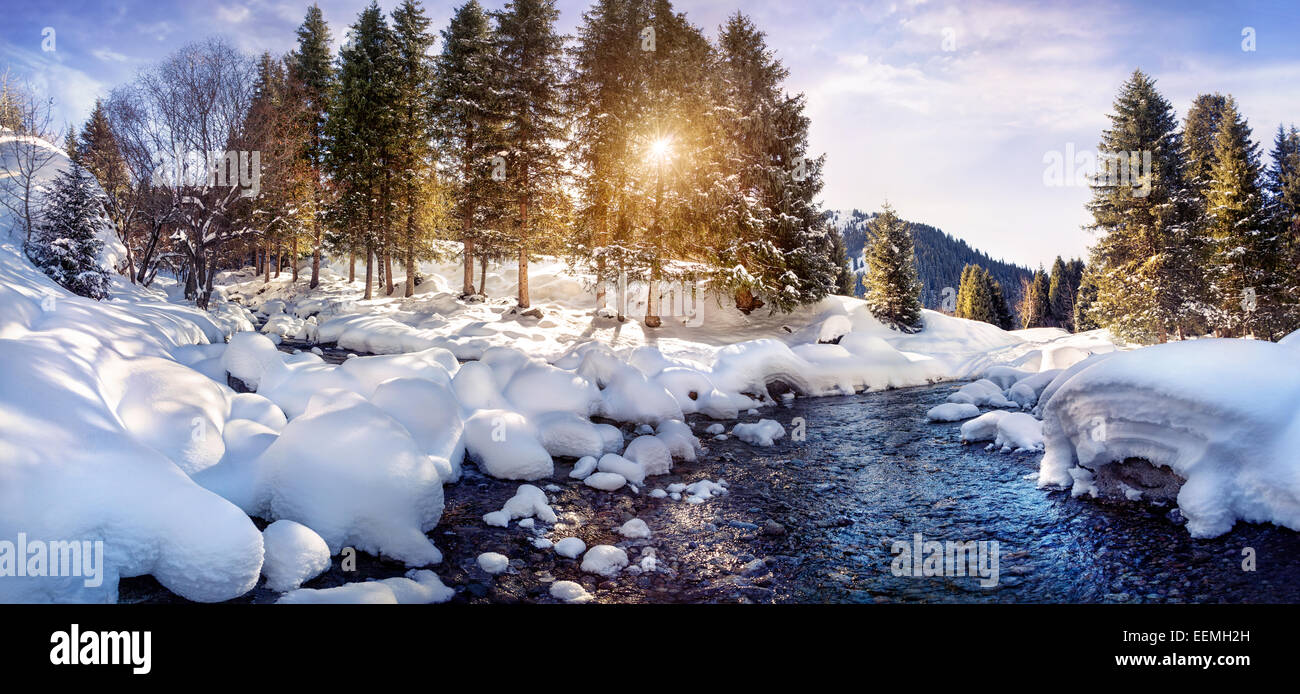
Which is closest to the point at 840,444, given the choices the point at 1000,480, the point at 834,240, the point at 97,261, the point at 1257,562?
the point at 1000,480

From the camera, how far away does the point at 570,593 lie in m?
4.39

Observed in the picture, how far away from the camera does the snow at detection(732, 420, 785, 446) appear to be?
373 inches

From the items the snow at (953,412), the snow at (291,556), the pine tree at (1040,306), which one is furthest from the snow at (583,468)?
the pine tree at (1040,306)

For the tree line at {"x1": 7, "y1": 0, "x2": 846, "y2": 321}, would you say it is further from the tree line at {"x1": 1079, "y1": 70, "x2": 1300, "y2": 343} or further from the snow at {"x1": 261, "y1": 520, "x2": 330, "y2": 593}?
the snow at {"x1": 261, "y1": 520, "x2": 330, "y2": 593}

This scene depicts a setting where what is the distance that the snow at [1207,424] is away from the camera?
4855mm

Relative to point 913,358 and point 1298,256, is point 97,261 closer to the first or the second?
point 913,358

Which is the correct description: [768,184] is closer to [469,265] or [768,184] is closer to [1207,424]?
[469,265]

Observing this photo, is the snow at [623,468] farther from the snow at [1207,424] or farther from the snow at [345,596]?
the snow at [1207,424]

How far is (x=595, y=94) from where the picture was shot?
21219 millimetres

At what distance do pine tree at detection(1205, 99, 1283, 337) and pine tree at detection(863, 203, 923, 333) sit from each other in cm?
1130

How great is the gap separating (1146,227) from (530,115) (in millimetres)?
26934

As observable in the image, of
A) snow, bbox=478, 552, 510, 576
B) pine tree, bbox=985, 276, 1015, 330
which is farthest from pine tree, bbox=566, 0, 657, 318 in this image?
pine tree, bbox=985, 276, 1015, 330

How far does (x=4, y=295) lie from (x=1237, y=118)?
1652 inches
